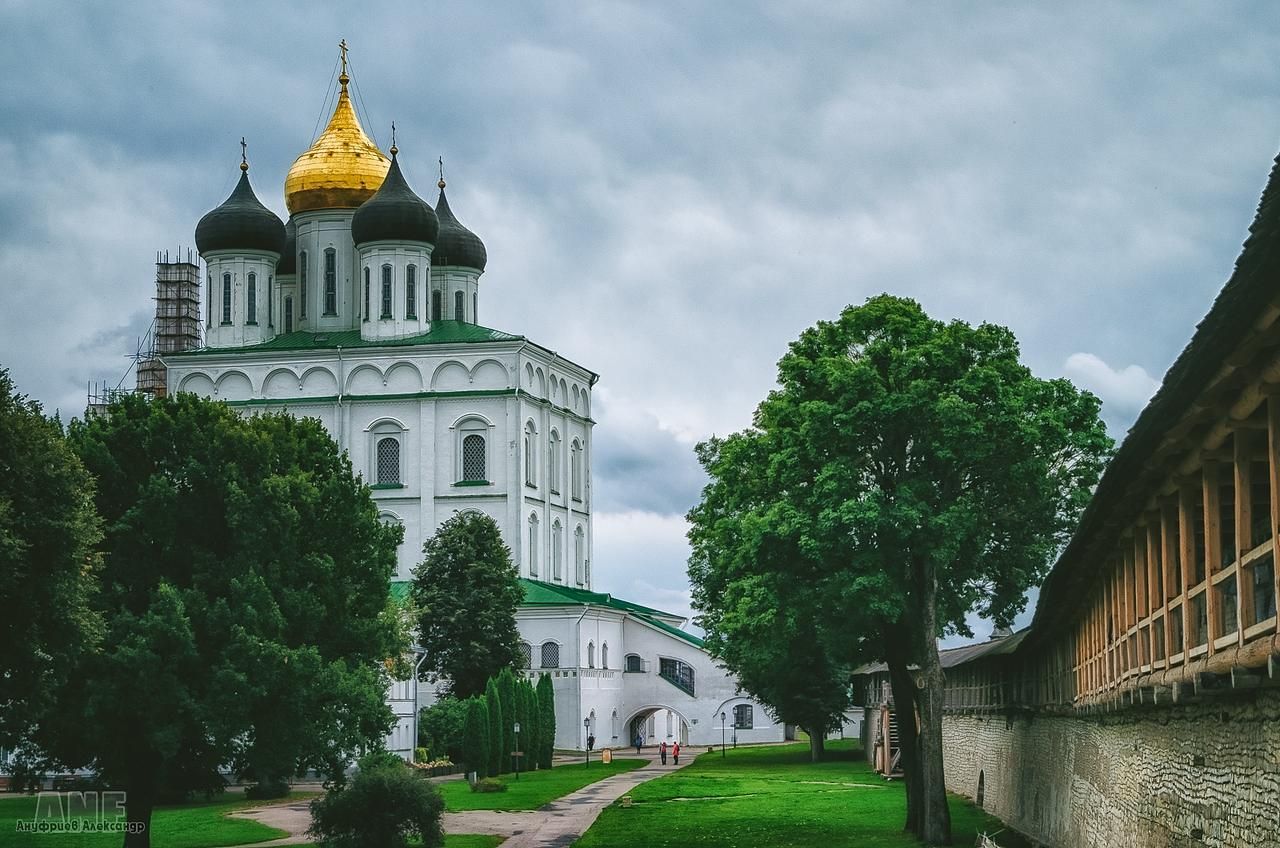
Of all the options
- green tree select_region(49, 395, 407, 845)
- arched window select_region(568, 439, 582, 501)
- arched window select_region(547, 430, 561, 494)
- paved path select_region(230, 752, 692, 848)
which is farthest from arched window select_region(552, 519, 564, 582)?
green tree select_region(49, 395, 407, 845)

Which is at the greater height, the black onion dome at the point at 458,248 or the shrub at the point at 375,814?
the black onion dome at the point at 458,248

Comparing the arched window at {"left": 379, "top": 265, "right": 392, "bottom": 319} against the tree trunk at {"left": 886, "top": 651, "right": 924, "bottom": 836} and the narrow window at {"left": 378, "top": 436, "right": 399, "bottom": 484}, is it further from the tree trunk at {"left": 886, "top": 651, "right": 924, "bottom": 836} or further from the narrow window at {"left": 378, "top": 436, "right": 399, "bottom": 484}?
the tree trunk at {"left": 886, "top": 651, "right": 924, "bottom": 836}

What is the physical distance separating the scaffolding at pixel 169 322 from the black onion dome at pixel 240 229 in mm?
14388

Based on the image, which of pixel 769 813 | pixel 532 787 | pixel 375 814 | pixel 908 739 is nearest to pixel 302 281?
pixel 532 787

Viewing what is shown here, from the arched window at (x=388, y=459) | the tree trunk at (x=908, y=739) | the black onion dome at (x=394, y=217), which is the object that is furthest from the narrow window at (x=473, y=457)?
the tree trunk at (x=908, y=739)

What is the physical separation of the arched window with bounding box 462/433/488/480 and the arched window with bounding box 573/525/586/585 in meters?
7.67

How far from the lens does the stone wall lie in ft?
45.0

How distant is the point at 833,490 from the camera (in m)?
32.8

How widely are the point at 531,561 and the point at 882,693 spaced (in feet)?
79.9

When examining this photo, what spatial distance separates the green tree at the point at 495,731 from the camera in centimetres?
5697

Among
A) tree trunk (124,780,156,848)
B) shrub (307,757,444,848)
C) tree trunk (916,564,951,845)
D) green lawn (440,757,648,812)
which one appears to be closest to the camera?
tree trunk (124,780,156,848)

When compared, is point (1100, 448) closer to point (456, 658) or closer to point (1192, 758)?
point (1192, 758)

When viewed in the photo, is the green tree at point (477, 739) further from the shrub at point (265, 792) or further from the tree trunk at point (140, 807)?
the tree trunk at point (140, 807)

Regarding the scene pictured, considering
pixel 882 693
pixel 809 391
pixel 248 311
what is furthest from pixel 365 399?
pixel 809 391
